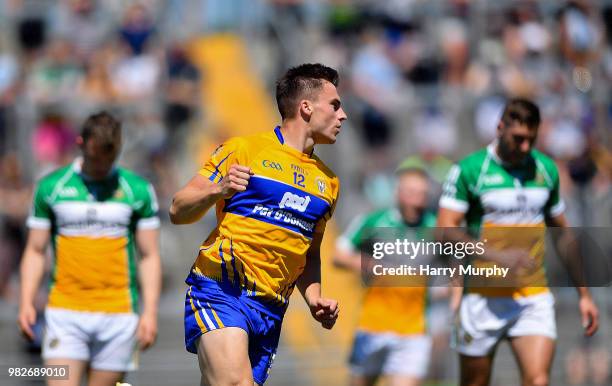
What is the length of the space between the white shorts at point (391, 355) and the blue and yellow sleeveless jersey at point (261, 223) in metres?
2.98

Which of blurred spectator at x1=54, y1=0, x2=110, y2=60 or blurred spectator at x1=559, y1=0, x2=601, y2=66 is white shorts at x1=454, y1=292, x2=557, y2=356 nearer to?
blurred spectator at x1=559, y1=0, x2=601, y2=66

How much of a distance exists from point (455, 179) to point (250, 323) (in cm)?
257

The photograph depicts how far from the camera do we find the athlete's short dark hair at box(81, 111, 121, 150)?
7.69 metres

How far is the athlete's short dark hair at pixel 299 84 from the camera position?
21.1 feet

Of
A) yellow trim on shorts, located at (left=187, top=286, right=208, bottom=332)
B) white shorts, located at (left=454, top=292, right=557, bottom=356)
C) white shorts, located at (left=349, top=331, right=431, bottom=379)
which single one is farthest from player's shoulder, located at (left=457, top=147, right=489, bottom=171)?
yellow trim on shorts, located at (left=187, top=286, right=208, bottom=332)

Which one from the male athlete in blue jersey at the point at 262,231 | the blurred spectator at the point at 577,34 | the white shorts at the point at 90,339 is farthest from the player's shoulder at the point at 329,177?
the blurred spectator at the point at 577,34

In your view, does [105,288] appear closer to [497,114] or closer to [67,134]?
[67,134]

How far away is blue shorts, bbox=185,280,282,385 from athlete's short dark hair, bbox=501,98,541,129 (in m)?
2.57

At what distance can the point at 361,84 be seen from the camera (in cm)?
1476

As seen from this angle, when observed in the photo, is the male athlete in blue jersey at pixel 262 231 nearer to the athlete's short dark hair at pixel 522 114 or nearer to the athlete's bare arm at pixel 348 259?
the athlete's short dark hair at pixel 522 114

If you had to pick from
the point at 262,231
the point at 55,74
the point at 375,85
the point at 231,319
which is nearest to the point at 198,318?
the point at 231,319

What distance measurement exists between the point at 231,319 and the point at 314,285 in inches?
25.0

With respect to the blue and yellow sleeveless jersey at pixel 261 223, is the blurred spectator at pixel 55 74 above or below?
above

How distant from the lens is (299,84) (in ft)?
21.2
